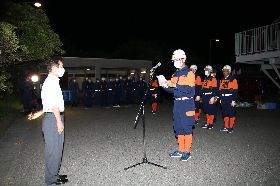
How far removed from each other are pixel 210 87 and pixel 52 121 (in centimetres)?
725

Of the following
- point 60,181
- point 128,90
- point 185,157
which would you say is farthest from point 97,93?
point 60,181

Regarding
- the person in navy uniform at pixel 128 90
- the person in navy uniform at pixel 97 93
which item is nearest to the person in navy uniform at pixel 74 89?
the person in navy uniform at pixel 97 93

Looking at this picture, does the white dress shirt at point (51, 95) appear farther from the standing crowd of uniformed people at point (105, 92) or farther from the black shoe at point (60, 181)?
the standing crowd of uniformed people at point (105, 92)

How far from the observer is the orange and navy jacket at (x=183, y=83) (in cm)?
666

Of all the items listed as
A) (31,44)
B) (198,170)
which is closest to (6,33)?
(31,44)

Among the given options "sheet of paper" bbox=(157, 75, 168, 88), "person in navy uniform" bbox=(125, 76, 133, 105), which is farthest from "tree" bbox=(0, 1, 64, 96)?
"sheet of paper" bbox=(157, 75, 168, 88)

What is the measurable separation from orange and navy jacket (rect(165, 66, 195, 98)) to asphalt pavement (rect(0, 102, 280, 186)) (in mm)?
1423

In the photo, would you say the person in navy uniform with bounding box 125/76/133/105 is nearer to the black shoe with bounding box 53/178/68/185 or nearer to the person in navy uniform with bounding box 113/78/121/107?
the person in navy uniform with bounding box 113/78/121/107

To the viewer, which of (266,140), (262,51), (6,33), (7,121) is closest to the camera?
(266,140)

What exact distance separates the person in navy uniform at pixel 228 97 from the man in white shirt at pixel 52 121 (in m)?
6.47

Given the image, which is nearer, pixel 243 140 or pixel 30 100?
pixel 243 140

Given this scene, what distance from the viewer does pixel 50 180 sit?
17.3 ft

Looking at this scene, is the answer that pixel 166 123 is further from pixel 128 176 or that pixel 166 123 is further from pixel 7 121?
pixel 128 176

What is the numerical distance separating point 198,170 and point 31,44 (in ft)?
41.7
